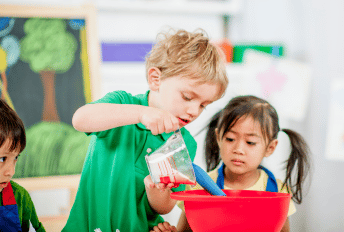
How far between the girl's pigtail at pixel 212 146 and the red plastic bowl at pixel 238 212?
1.22ft

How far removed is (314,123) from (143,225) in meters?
0.81

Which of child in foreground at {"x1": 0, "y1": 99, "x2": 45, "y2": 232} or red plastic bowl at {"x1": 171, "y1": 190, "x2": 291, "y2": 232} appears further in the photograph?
child in foreground at {"x1": 0, "y1": 99, "x2": 45, "y2": 232}

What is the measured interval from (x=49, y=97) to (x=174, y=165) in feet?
2.47

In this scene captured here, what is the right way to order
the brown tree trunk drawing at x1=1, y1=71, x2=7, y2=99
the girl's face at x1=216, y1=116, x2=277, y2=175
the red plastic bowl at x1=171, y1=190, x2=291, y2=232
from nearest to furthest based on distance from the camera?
the red plastic bowl at x1=171, y1=190, x2=291, y2=232
the girl's face at x1=216, y1=116, x2=277, y2=175
the brown tree trunk drawing at x1=1, y1=71, x2=7, y2=99

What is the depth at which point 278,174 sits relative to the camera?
46.7 inches

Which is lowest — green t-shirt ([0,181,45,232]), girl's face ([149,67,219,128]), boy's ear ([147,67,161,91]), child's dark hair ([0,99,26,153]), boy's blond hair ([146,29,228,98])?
green t-shirt ([0,181,45,232])

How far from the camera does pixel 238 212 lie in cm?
54

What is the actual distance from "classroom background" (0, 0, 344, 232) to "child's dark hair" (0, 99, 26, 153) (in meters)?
0.39

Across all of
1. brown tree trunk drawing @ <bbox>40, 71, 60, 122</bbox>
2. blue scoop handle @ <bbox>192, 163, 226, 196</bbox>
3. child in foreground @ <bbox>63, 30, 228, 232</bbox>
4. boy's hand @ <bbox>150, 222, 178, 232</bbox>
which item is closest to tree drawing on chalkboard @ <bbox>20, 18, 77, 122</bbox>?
brown tree trunk drawing @ <bbox>40, 71, 60, 122</bbox>

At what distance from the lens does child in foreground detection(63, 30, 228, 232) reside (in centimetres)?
68

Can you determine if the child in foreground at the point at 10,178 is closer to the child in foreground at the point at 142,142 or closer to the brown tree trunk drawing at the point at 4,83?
the child in foreground at the point at 142,142

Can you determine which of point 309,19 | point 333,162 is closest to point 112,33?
point 309,19

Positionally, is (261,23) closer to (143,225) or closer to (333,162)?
(333,162)

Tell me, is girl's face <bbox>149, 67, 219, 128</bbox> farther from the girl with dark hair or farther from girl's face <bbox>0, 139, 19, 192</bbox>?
girl's face <bbox>0, 139, 19, 192</bbox>
